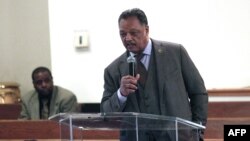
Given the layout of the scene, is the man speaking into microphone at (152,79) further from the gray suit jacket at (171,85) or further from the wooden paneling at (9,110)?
the wooden paneling at (9,110)

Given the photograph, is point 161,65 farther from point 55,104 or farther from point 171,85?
point 55,104

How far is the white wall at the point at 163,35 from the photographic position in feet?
15.9

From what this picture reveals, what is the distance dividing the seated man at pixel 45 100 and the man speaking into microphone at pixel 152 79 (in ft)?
7.98

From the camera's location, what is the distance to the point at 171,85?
2.61 meters

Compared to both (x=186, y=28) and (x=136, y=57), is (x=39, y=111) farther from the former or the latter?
(x=136, y=57)

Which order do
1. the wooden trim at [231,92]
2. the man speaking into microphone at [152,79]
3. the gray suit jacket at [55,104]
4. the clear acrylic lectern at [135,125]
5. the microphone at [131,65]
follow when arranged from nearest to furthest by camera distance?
the clear acrylic lectern at [135,125]
the microphone at [131,65]
the man speaking into microphone at [152,79]
the wooden trim at [231,92]
the gray suit jacket at [55,104]

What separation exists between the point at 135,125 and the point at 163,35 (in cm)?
302

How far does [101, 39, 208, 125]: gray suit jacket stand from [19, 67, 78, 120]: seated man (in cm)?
242

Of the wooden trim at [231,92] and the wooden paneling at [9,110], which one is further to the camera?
the wooden paneling at [9,110]

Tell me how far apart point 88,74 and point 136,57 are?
8.47 ft

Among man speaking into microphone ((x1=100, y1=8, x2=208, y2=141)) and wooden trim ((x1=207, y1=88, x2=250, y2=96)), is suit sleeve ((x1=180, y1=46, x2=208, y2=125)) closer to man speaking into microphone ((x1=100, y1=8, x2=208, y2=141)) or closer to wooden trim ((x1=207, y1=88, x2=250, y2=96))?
man speaking into microphone ((x1=100, y1=8, x2=208, y2=141))


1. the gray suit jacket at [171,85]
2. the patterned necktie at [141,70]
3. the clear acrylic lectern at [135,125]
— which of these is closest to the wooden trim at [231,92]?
the gray suit jacket at [171,85]

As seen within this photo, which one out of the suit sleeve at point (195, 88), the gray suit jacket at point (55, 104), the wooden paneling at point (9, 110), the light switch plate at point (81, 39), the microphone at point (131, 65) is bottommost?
the wooden paneling at point (9, 110)

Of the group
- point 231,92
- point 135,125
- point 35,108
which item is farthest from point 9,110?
point 135,125
